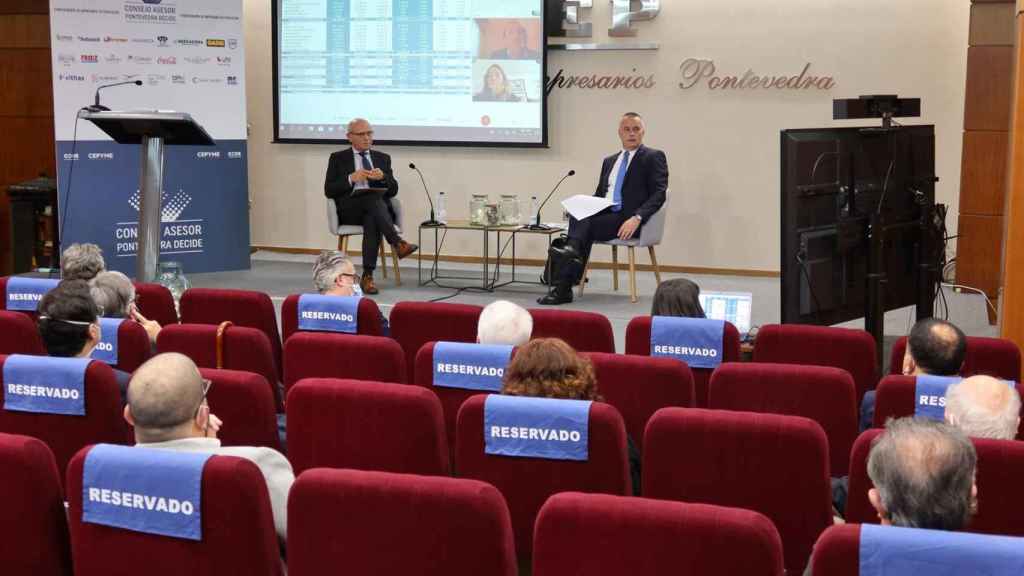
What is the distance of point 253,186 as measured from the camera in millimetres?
11055

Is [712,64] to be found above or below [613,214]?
above

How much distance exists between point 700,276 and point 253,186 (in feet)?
13.9

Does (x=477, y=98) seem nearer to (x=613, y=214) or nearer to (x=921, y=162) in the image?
(x=613, y=214)

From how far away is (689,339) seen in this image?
407 centimetres

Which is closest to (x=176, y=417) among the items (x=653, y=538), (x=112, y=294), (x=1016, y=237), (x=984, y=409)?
(x=653, y=538)

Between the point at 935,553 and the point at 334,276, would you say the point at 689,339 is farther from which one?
the point at 935,553

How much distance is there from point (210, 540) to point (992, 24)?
7.61m

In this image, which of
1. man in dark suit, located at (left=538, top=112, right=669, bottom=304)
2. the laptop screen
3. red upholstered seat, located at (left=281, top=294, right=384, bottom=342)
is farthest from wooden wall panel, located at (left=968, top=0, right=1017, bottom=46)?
red upholstered seat, located at (left=281, top=294, right=384, bottom=342)

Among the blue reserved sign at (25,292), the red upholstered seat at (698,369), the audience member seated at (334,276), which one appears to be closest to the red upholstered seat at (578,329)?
the red upholstered seat at (698,369)

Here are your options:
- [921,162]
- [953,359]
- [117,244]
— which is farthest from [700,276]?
[953,359]

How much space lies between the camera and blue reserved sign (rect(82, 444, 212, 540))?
7.24ft

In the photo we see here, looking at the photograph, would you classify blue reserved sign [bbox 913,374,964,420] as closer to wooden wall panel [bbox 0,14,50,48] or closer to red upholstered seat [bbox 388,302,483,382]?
red upholstered seat [bbox 388,302,483,382]

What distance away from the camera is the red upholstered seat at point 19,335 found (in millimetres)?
4348

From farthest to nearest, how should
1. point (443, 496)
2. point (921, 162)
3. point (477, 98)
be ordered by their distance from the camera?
point (477, 98) → point (921, 162) → point (443, 496)
